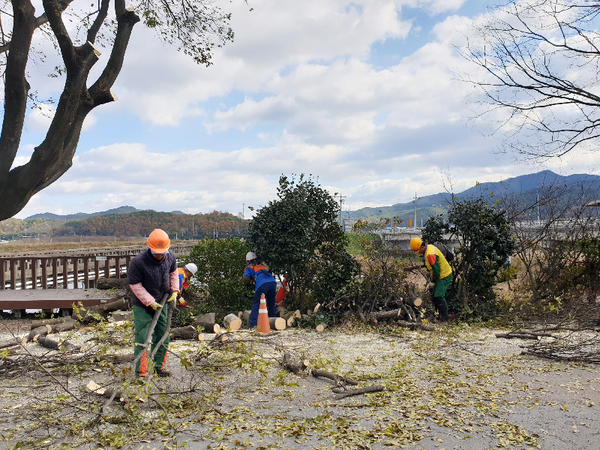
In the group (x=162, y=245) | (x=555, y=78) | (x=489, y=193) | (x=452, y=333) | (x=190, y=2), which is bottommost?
(x=452, y=333)

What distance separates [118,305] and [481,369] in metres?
7.16

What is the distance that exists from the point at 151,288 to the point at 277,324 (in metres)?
3.40

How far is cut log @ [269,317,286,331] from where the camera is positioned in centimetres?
841

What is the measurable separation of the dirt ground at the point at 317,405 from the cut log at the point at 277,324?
1.81 m

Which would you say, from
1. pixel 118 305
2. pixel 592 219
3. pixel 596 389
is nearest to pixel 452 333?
pixel 596 389

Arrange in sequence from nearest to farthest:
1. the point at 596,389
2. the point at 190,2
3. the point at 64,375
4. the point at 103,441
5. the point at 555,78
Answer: the point at 103,441, the point at 596,389, the point at 64,375, the point at 555,78, the point at 190,2

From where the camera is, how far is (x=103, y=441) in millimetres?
3785

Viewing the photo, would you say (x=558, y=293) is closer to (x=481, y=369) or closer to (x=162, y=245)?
(x=481, y=369)

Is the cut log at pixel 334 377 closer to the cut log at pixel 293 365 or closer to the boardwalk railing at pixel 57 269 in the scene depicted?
the cut log at pixel 293 365

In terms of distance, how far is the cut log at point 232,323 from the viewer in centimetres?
815

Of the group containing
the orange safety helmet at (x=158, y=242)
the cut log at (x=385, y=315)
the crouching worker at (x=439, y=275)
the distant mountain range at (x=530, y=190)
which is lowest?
the cut log at (x=385, y=315)

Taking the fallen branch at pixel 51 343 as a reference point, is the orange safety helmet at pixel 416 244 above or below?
above

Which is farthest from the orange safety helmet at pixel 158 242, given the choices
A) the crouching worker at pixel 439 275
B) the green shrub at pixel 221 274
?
the crouching worker at pixel 439 275

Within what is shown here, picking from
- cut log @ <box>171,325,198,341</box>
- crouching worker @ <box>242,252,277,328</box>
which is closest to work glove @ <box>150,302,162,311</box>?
cut log @ <box>171,325,198,341</box>
